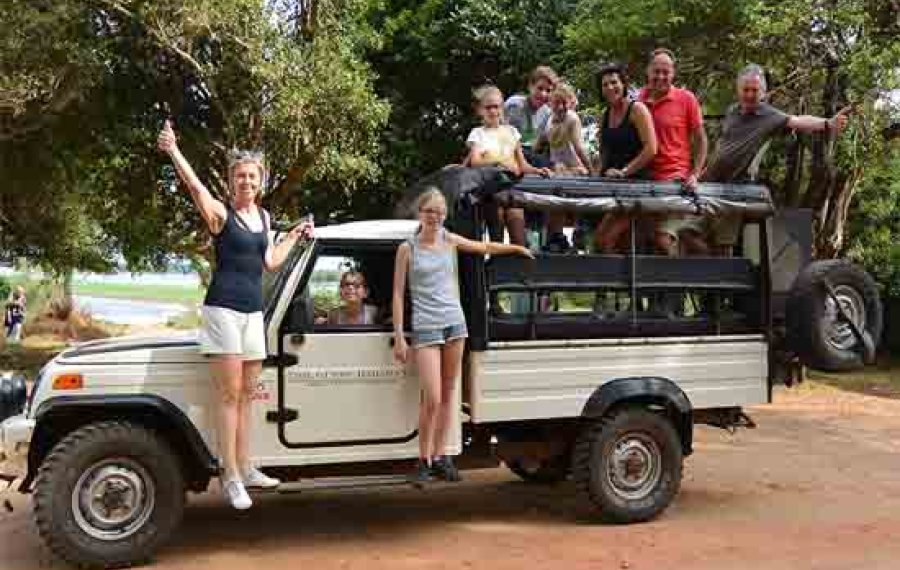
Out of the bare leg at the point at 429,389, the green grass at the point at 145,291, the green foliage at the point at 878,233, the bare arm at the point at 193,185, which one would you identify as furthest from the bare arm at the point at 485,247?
the green grass at the point at 145,291

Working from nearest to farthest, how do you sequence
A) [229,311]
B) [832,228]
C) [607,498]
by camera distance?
[229,311] → [607,498] → [832,228]

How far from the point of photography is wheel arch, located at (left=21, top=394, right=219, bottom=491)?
5.50 meters

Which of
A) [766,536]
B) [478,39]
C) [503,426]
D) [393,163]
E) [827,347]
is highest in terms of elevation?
[478,39]

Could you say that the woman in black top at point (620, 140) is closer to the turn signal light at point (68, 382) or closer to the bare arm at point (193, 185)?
the bare arm at point (193, 185)

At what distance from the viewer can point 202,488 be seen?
→ 5965 mm

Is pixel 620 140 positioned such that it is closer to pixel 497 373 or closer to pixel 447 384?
pixel 497 373

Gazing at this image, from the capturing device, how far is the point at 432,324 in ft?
19.4

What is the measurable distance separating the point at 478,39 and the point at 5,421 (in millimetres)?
13017

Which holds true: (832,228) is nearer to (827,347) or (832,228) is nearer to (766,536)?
(827,347)

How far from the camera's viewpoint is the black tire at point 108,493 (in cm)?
536

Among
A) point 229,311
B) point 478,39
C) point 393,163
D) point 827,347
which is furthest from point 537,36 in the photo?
point 229,311

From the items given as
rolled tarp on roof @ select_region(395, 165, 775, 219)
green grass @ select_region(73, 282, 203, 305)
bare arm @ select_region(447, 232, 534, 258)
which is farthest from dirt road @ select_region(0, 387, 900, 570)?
green grass @ select_region(73, 282, 203, 305)

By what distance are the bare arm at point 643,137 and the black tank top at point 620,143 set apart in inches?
3.1

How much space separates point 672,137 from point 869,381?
1122 centimetres
